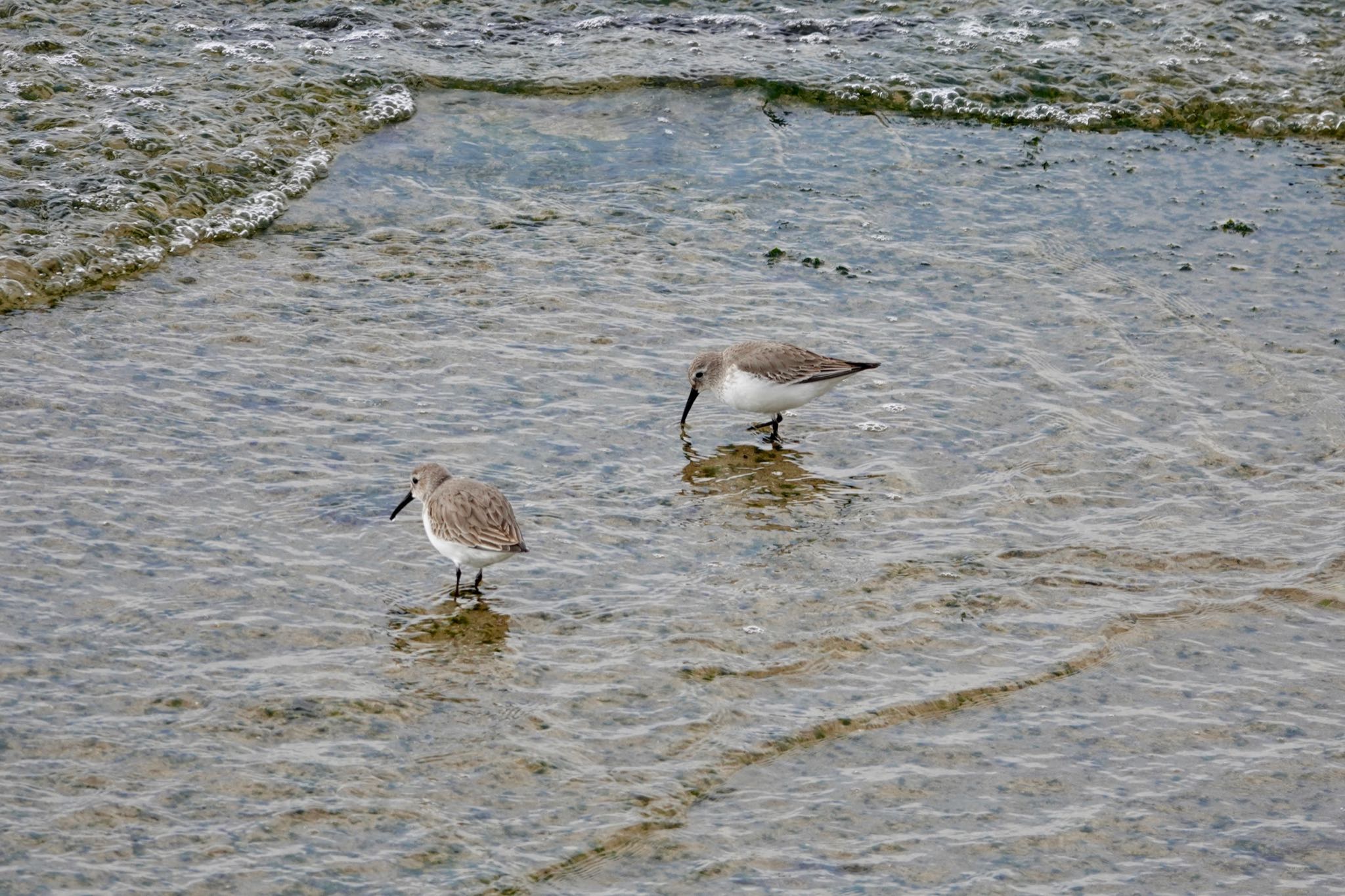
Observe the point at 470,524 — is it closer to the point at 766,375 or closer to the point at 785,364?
the point at 766,375

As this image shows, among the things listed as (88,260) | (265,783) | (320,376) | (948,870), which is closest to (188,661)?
(265,783)

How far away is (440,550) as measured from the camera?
7.07m

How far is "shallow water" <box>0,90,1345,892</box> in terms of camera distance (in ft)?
18.4

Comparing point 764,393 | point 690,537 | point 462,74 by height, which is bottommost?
point 690,537

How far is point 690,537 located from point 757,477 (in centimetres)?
99

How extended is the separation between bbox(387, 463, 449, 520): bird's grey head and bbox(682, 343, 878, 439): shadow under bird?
1.88 m

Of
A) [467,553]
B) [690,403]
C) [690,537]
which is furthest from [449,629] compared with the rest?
[690,403]

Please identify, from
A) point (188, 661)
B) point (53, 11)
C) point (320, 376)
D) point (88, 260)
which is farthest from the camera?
point (53, 11)

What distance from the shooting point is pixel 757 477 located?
8578 mm

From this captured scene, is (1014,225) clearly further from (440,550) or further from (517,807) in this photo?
(517,807)

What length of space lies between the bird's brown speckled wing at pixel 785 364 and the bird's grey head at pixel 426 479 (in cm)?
205

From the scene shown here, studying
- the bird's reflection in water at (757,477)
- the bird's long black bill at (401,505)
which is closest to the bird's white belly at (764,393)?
the bird's reflection in water at (757,477)

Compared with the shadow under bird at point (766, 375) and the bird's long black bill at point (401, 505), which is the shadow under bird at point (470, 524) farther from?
the shadow under bird at point (766, 375)

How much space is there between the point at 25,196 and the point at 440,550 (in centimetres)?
526
